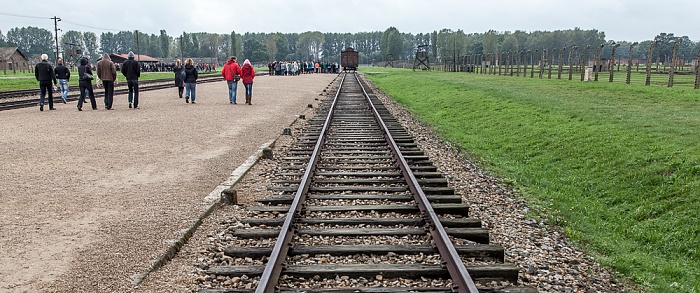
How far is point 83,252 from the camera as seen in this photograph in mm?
4895

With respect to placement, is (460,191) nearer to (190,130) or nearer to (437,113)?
(190,130)

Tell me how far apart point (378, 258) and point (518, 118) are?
34.6 feet

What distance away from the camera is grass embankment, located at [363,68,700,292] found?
18.1 ft

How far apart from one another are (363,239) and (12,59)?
11394 centimetres

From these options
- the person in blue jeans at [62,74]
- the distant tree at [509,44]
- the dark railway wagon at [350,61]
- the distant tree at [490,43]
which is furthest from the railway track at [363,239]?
the distant tree at [509,44]

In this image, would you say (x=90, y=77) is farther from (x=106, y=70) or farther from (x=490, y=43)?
(x=490, y=43)

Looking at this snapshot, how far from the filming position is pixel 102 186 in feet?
24.5

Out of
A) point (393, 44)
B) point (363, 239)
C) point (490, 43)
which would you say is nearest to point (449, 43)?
point (490, 43)

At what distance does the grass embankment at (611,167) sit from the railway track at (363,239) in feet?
4.21

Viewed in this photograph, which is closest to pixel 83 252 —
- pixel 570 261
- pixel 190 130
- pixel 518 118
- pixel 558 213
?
pixel 570 261

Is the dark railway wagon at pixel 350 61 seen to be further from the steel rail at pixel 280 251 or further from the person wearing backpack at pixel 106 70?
the steel rail at pixel 280 251

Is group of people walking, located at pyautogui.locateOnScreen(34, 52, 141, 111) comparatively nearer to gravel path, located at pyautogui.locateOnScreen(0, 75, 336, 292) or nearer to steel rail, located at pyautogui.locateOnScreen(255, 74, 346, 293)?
gravel path, located at pyautogui.locateOnScreen(0, 75, 336, 292)

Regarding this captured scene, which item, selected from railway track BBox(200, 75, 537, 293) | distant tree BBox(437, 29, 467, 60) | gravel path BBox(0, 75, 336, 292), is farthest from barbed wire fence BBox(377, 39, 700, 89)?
distant tree BBox(437, 29, 467, 60)

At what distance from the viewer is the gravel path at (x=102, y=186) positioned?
15.1 ft
